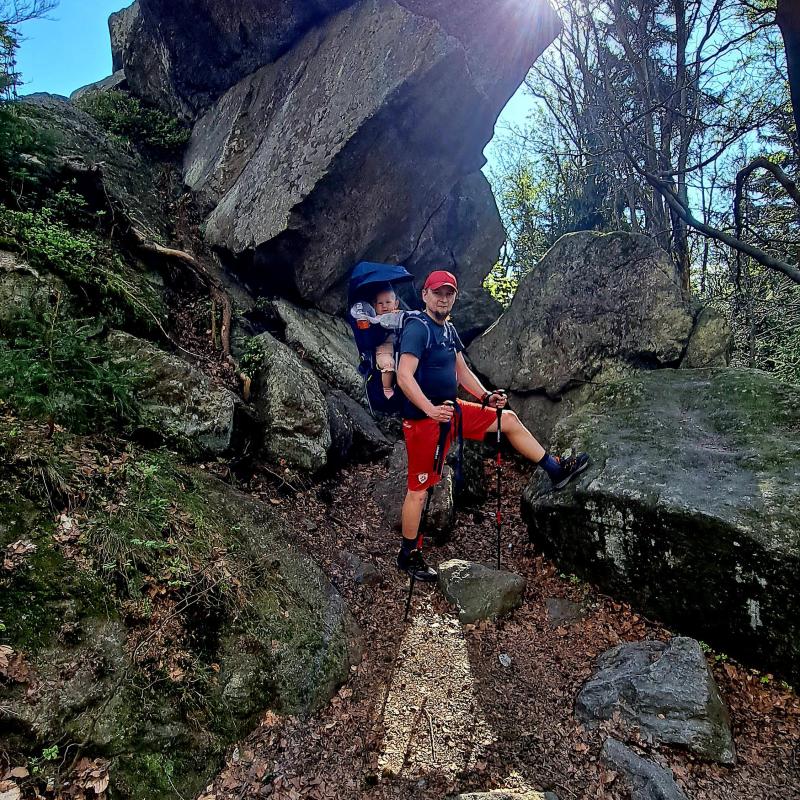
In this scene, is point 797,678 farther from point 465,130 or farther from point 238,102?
point 238,102

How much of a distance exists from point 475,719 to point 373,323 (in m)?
3.77

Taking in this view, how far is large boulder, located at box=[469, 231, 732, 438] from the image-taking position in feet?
25.8

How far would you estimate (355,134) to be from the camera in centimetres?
789

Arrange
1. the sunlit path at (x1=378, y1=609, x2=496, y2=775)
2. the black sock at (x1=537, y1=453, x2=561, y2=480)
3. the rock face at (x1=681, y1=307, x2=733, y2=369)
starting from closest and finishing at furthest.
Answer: the sunlit path at (x1=378, y1=609, x2=496, y2=775) < the black sock at (x1=537, y1=453, x2=561, y2=480) < the rock face at (x1=681, y1=307, x2=733, y2=369)

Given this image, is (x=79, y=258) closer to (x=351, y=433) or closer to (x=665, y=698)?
(x=351, y=433)

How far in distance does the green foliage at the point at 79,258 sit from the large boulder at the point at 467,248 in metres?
6.03

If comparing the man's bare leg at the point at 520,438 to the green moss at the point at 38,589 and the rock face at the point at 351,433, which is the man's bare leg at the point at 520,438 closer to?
the rock face at the point at 351,433

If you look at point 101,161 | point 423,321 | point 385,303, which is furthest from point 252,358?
point 101,161

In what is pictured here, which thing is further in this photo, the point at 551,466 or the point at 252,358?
the point at 252,358

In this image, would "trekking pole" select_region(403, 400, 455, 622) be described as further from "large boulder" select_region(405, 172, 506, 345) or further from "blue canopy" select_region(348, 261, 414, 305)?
"large boulder" select_region(405, 172, 506, 345)

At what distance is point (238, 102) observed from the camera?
10.4 metres

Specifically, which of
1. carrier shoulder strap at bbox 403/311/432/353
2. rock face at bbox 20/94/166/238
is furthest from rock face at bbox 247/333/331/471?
rock face at bbox 20/94/166/238

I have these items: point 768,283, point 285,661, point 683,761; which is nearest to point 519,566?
point 683,761

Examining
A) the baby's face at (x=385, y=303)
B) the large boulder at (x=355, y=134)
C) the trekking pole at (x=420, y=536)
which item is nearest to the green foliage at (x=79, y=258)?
the large boulder at (x=355, y=134)
